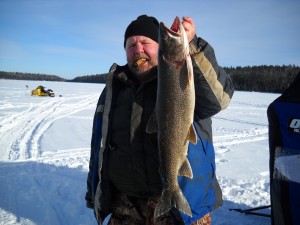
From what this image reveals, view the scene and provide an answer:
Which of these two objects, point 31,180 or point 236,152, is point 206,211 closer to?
point 31,180

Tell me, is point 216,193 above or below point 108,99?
below

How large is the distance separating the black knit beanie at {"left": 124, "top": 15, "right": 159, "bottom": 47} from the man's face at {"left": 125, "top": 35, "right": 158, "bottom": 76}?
0.19ft

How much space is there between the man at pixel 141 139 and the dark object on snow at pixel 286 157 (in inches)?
18.0

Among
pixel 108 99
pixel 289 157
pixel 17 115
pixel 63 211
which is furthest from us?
pixel 17 115

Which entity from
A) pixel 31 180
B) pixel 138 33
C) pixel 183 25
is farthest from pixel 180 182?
pixel 31 180

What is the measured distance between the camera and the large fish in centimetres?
172

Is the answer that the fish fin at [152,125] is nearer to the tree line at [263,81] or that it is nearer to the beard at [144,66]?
the beard at [144,66]

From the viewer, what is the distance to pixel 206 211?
2250 millimetres

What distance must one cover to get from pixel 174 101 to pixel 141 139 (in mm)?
723

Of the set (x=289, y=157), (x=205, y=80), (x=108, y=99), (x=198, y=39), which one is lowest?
(x=289, y=157)

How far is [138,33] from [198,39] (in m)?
0.67

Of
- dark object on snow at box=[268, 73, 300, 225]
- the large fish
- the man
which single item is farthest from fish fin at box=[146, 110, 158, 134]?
dark object on snow at box=[268, 73, 300, 225]

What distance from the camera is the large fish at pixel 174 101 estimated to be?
1717 mm

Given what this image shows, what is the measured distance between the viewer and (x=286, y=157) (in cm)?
216
